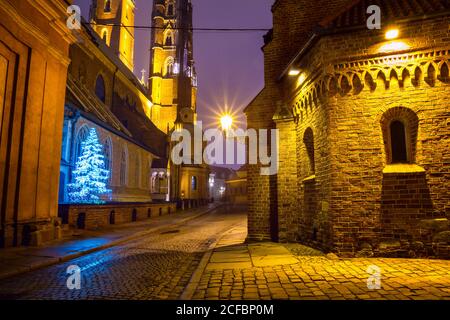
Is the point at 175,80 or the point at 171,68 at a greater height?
the point at 171,68

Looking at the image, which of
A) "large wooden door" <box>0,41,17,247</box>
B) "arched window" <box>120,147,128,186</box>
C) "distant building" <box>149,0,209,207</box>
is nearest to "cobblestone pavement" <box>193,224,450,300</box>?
"large wooden door" <box>0,41,17,247</box>

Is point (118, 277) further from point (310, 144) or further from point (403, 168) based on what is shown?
point (403, 168)

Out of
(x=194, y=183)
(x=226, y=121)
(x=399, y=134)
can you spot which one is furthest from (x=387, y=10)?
(x=194, y=183)

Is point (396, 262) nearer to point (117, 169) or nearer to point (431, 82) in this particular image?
point (431, 82)

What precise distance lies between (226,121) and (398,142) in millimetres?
5746

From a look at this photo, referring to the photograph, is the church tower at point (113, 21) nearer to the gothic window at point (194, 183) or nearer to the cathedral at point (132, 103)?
the cathedral at point (132, 103)

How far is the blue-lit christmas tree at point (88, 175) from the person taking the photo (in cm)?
1830

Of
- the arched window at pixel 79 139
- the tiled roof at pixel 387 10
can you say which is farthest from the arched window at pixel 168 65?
the tiled roof at pixel 387 10

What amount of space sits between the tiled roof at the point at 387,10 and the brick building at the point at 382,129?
3cm

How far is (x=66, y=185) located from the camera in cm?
1819

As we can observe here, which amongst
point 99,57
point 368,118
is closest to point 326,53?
point 368,118

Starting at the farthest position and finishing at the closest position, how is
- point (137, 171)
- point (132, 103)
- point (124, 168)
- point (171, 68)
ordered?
point (171, 68) → point (132, 103) → point (137, 171) → point (124, 168)

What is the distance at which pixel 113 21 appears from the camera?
53188mm
